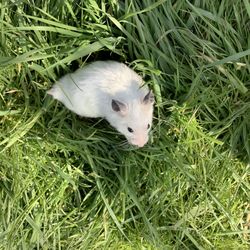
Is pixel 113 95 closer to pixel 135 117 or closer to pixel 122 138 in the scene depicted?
pixel 135 117

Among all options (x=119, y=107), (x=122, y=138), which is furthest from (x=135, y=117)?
(x=122, y=138)

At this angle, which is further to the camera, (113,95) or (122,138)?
(122,138)

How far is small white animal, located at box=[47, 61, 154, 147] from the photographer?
1.43m

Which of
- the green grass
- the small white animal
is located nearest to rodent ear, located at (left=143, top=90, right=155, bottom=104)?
the small white animal

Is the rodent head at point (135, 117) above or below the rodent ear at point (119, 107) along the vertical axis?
below

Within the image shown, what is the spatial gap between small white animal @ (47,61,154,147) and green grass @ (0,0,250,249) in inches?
2.5

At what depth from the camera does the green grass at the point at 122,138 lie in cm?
151

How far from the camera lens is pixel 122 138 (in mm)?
1642

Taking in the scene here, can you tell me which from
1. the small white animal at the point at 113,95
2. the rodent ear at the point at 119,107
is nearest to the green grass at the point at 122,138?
the small white animal at the point at 113,95

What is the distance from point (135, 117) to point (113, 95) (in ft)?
0.32

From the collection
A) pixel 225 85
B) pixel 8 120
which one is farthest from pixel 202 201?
pixel 8 120

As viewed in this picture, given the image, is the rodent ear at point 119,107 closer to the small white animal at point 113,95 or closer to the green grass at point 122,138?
the small white animal at point 113,95

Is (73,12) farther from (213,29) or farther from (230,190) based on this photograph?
(230,190)

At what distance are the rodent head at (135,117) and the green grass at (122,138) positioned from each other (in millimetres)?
136
